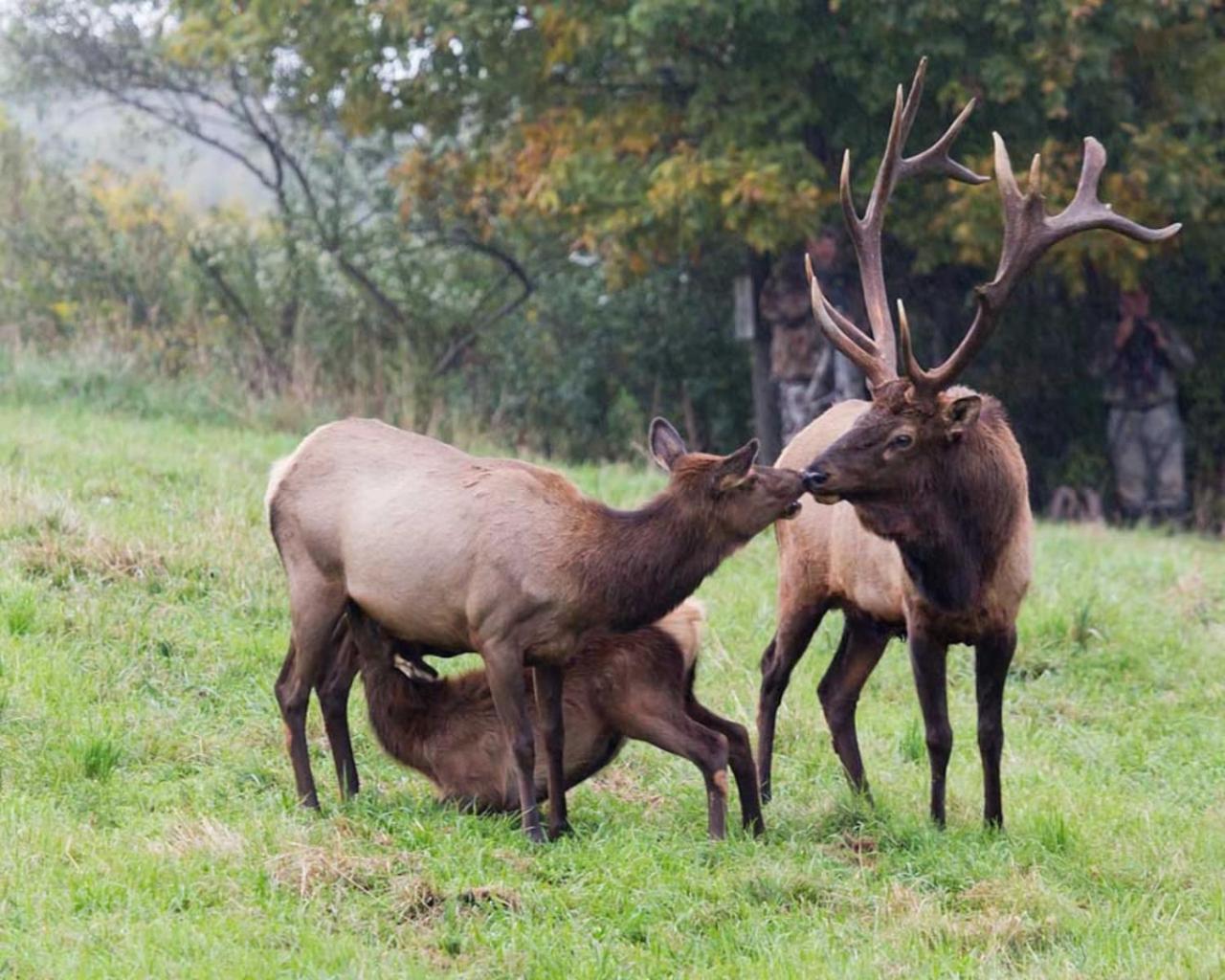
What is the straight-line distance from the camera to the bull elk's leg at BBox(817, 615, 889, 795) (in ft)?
24.8

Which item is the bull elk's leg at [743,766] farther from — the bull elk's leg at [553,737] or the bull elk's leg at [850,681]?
the bull elk's leg at [850,681]

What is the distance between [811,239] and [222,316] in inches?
242

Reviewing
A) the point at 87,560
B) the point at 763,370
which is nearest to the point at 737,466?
the point at 87,560

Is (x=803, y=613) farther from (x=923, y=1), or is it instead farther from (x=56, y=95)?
(x=56, y=95)

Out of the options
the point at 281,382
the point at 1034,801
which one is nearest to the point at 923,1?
the point at 281,382

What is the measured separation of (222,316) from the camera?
745 inches

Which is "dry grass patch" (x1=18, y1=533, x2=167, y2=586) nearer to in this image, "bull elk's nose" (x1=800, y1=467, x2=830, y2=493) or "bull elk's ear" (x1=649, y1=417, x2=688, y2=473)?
"bull elk's ear" (x1=649, y1=417, x2=688, y2=473)

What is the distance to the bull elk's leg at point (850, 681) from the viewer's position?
24.8 ft

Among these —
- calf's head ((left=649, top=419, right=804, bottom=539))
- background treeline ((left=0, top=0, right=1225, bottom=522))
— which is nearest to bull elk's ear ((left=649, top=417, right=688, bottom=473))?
calf's head ((left=649, top=419, right=804, bottom=539))

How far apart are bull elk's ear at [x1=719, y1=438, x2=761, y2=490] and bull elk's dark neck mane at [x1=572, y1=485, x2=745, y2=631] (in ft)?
0.44

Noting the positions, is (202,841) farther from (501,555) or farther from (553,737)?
(501,555)

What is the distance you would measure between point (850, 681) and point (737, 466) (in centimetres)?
148

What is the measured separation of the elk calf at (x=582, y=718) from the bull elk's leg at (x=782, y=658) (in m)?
0.70

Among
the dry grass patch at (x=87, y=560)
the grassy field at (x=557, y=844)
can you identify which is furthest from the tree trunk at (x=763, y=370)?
the dry grass patch at (x=87, y=560)
